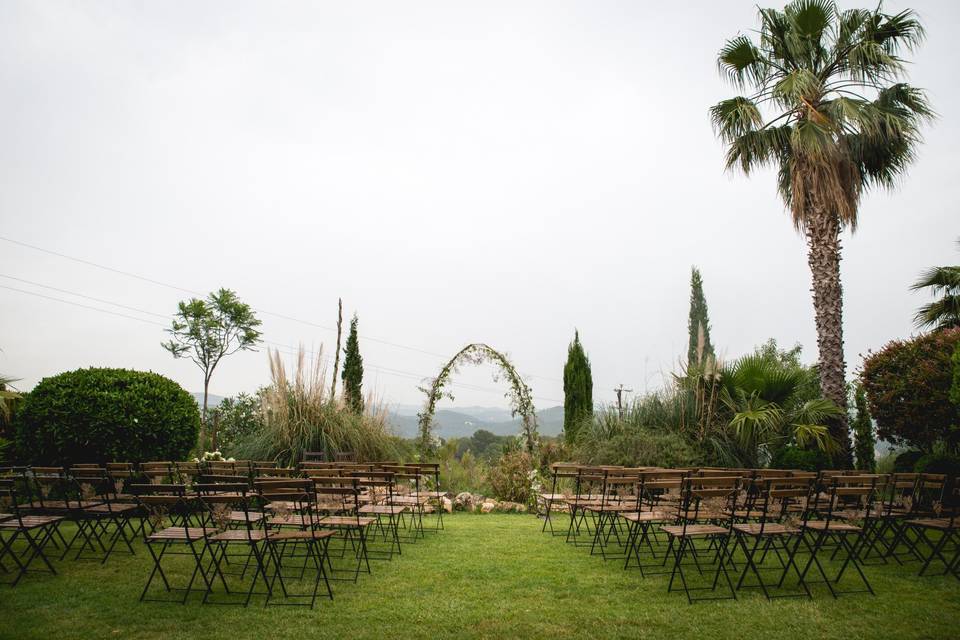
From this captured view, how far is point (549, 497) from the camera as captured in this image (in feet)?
23.1

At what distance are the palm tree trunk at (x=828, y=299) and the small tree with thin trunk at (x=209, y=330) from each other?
1533 centimetres

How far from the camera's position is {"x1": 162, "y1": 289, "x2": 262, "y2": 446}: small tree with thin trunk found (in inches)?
712

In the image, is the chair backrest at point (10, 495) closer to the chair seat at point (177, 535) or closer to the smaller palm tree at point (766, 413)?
the chair seat at point (177, 535)

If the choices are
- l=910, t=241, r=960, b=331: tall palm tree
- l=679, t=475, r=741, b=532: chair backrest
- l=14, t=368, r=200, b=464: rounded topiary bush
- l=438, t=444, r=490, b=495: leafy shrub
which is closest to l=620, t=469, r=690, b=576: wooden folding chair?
l=679, t=475, r=741, b=532: chair backrest

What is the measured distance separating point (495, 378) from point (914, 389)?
6.99 metres

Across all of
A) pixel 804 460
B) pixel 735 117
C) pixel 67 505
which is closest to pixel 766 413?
pixel 804 460

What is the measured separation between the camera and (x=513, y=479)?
32.9ft

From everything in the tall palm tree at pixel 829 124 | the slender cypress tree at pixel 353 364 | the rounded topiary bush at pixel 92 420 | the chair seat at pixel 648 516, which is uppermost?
the tall palm tree at pixel 829 124

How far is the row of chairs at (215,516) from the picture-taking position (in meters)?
4.12

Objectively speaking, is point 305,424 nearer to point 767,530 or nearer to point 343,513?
point 343,513

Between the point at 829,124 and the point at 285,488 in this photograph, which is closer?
the point at 285,488

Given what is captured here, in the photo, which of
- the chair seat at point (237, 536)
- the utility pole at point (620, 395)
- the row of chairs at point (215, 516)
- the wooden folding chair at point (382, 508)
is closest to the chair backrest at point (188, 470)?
the row of chairs at point (215, 516)

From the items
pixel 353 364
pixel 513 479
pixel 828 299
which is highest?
pixel 828 299

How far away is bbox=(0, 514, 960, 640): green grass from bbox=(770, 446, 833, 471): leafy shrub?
3.49m
